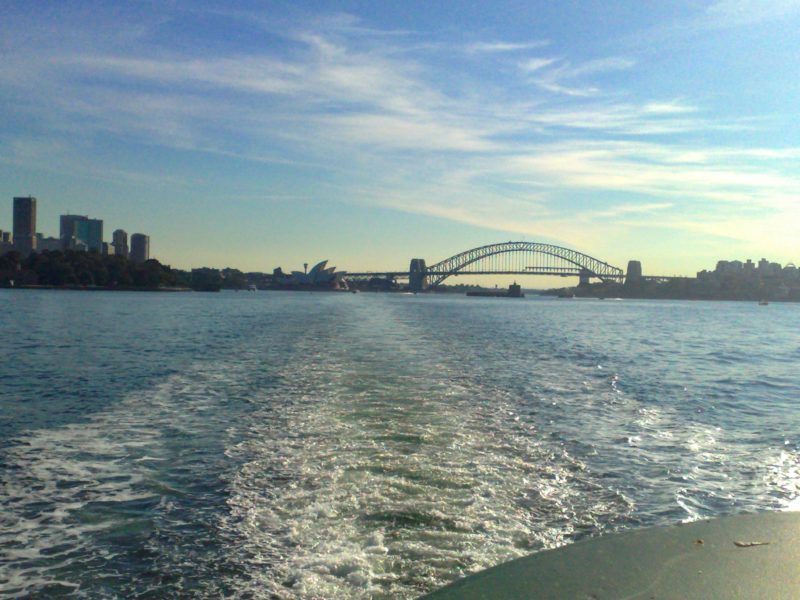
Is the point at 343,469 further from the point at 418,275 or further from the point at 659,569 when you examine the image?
the point at 418,275

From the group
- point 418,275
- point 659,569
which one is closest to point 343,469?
point 659,569

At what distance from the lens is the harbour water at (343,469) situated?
4121mm

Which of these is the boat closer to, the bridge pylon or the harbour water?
the harbour water

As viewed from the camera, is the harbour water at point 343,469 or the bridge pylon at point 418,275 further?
the bridge pylon at point 418,275

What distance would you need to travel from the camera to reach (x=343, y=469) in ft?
20.8

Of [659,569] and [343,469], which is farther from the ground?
[659,569]

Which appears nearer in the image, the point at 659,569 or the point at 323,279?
the point at 659,569

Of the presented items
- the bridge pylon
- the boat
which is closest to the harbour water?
the boat

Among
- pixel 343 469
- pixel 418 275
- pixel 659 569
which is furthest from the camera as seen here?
pixel 418 275

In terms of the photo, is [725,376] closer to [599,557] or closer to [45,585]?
[599,557]

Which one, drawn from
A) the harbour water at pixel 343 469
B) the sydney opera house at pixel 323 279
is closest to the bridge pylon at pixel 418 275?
the sydney opera house at pixel 323 279

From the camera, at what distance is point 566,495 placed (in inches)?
225

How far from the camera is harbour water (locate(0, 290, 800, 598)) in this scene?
4121 millimetres

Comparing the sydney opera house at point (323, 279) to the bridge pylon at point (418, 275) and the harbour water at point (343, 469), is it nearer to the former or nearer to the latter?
the bridge pylon at point (418, 275)
